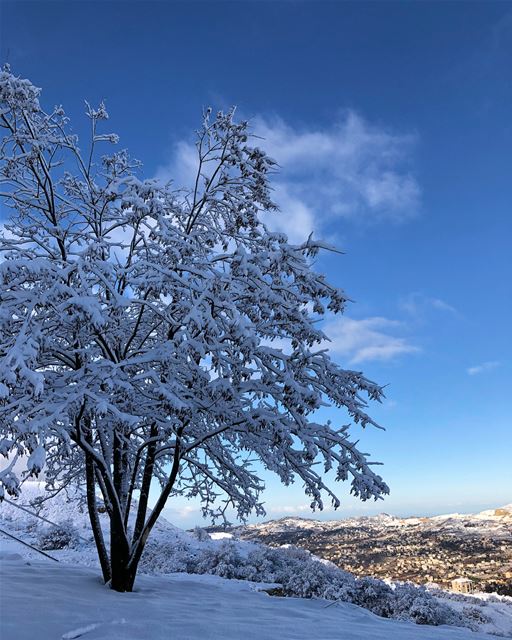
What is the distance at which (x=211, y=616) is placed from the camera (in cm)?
623

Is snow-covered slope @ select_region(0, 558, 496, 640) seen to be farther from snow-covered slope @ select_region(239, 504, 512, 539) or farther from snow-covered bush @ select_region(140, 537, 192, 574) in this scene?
snow-covered slope @ select_region(239, 504, 512, 539)

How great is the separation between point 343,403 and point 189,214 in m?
5.33

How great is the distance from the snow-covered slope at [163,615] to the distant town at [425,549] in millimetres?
8033

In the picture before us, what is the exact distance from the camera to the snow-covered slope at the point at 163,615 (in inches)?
199

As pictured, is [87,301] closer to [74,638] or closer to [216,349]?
[216,349]

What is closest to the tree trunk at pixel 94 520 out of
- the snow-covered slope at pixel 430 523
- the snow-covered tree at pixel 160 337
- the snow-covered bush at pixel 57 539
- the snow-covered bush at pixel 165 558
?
the snow-covered tree at pixel 160 337

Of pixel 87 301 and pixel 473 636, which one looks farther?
pixel 473 636

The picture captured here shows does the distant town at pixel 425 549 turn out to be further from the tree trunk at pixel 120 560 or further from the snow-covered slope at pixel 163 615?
the tree trunk at pixel 120 560

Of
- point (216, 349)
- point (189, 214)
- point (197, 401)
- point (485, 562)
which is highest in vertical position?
point (189, 214)

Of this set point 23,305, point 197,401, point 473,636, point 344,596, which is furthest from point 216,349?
point 344,596

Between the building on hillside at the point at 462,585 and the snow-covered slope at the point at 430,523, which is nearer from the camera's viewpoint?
the building on hillside at the point at 462,585

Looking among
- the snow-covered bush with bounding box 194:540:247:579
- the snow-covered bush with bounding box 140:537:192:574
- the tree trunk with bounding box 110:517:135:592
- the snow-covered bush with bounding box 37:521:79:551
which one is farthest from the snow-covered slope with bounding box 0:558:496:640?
the snow-covered bush with bounding box 37:521:79:551

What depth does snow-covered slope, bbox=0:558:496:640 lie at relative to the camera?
199 inches

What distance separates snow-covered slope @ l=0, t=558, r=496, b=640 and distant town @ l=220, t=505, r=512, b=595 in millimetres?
8033
